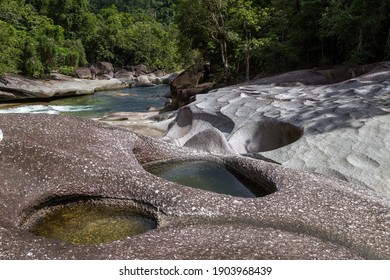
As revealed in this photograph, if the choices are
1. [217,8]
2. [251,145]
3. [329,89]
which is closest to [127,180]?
[251,145]

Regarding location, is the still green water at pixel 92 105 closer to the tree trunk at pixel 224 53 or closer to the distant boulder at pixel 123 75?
the tree trunk at pixel 224 53

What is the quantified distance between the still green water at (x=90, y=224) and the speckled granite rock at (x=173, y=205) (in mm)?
202

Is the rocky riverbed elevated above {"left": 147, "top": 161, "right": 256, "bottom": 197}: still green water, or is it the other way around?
the rocky riverbed

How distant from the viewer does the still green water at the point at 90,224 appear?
4.79 metres

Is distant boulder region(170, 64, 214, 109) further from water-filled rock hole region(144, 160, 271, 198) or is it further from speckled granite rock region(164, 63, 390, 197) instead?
water-filled rock hole region(144, 160, 271, 198)

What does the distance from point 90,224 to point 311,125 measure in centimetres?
621

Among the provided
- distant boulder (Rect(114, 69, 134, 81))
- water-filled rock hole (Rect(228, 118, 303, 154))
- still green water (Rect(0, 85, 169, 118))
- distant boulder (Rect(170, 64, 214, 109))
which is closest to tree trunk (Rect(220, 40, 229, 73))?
distant boulder (Rect(170, 64, 214, 109))

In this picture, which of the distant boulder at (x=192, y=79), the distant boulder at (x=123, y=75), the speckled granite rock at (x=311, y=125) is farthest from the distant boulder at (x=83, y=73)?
the speckled granite rock at (x=311, y=125)

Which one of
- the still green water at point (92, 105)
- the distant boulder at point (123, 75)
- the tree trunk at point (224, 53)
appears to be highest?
the tree trunk at point (224, 53)

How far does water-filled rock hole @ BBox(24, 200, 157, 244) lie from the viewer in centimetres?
480

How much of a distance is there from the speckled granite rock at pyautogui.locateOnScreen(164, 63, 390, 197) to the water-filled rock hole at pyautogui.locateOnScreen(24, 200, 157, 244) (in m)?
3.89

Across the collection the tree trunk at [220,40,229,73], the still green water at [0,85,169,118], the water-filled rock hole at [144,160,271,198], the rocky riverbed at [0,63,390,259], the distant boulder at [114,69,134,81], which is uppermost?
the tree trunk at [220,40,229,73]

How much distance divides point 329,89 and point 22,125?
9575 mm

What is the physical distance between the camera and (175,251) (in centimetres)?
385
